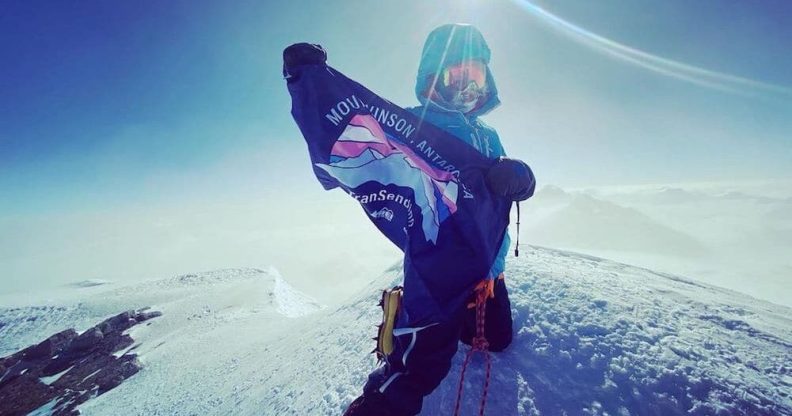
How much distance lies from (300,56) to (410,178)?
1.31m

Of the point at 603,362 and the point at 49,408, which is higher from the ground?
the point at 603,362

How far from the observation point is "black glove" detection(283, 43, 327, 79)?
2430 mm

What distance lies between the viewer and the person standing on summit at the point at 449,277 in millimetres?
2457

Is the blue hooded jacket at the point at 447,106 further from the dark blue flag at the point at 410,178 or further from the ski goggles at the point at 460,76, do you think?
the dark blue flag at the point at 410,178

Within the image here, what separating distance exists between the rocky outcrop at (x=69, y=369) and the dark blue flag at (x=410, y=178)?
13.7 m

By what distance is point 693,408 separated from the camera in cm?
239

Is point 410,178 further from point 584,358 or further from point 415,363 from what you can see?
point 584,358

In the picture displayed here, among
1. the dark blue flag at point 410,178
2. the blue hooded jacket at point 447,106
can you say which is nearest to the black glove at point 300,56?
the dark blue flag at point 410,178

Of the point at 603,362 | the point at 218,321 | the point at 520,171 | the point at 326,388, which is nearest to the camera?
the point at 520,171

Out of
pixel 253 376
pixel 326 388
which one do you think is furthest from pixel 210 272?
pixel 326 388

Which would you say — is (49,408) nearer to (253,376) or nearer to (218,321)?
(218,321)

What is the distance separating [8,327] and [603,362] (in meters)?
42.7

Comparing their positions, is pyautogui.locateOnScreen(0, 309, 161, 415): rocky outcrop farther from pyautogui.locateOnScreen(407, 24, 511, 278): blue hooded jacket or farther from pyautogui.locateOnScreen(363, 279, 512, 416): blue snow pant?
pyautogui.locateOnScreen(407, 24, 511, 278): blue hooded jacket

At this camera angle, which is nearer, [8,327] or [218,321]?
[218,321]
